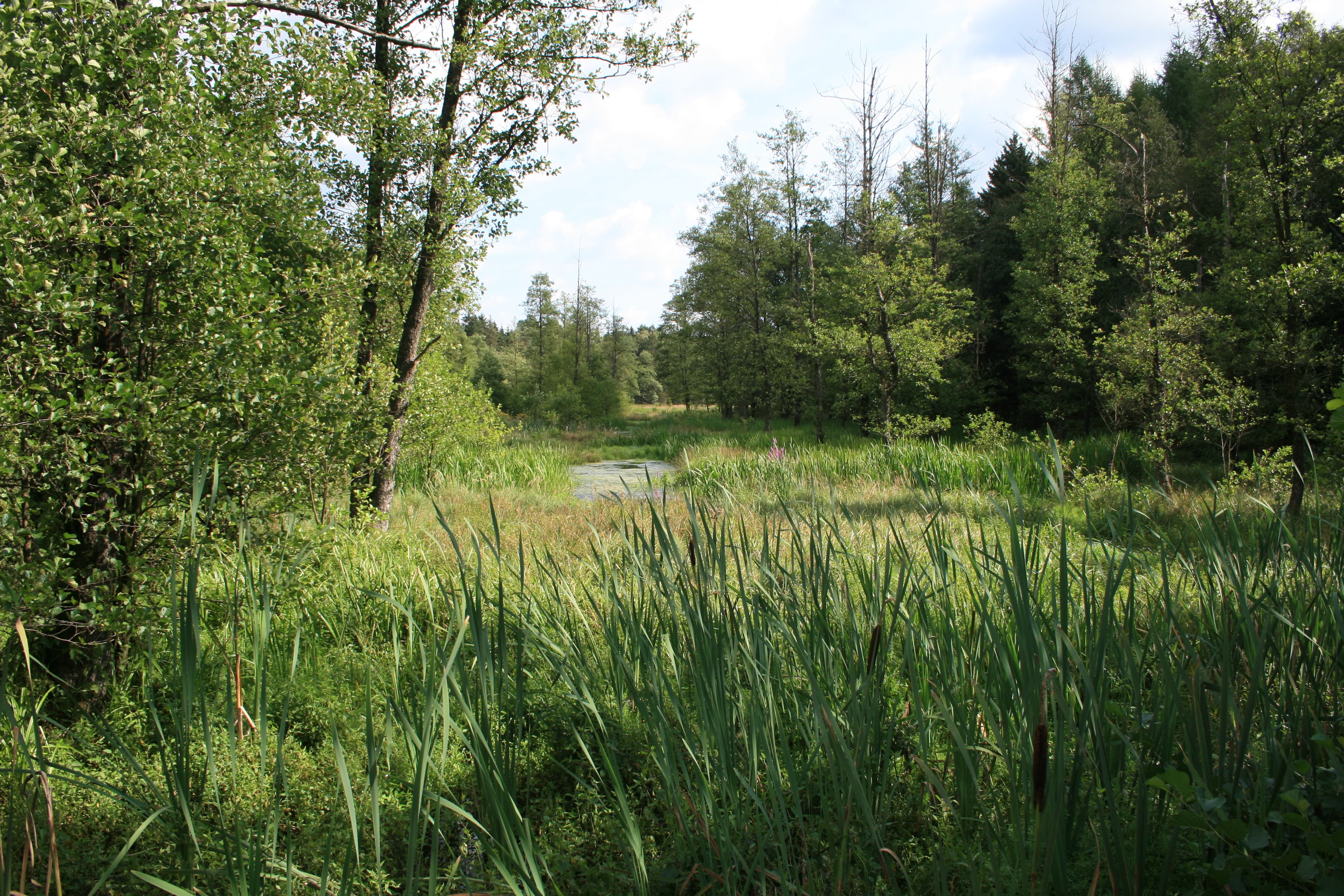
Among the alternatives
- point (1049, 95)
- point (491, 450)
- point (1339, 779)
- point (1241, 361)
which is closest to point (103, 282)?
point (1339, 779)

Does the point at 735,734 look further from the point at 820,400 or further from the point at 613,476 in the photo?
the point at 820,400

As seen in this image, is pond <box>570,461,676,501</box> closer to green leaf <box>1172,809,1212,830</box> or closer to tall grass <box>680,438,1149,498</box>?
tall grass <box>680,438,1149,498</box>

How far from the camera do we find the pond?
10.6 m

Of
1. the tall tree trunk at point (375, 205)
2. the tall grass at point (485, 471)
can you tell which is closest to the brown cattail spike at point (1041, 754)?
the tall tree trunk at point (375, 205)

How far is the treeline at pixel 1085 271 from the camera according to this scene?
24.7 ft

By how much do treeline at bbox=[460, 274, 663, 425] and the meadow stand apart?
13.2 meters

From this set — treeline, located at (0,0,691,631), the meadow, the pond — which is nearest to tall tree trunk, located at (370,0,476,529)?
treeline, located at (0,0,691,631)

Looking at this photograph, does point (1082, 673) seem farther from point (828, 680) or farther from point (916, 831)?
point (916, 831)

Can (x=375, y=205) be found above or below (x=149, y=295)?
above

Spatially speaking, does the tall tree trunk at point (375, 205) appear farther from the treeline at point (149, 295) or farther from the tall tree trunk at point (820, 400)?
the tall tree trunk at point (820, 400)

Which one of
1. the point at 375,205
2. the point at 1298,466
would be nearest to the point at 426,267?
the point at 375,205

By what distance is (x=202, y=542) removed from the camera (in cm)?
265

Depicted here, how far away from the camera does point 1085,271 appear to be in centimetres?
1834

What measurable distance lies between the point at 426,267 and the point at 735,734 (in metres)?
5.36
